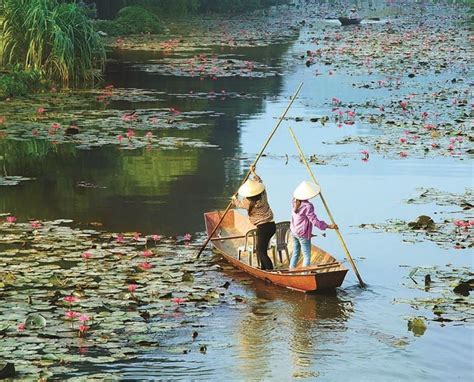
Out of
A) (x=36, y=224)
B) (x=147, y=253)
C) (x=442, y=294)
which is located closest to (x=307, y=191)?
(x=442, y=294)

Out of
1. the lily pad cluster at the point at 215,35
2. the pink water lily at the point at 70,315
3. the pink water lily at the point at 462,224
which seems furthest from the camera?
the lily pad cluster at the point at 215,35

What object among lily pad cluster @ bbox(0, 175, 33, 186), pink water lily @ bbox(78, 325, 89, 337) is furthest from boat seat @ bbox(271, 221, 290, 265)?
lily pad cluster @ bbox(0, 175, 33, 186)

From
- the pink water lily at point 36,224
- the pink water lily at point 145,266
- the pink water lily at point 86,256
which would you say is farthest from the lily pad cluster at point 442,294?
the pink water lily at point 36,224

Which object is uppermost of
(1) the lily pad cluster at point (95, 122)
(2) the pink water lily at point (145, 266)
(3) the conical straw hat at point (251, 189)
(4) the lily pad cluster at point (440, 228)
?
(3) the conical straw hat at point (251, 189)

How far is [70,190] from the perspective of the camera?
16.6 metres

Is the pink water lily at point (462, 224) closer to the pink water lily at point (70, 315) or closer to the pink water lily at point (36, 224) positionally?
the pink water lily at point (36, 224)

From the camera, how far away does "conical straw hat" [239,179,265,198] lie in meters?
12.2

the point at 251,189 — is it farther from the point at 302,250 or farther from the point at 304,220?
the point at 302,250

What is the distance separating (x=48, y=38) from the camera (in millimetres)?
27750

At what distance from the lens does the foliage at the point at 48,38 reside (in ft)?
90.4

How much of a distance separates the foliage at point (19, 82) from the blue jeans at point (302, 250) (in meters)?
14.9

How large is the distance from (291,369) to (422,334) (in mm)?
1544

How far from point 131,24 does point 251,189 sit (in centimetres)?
4063

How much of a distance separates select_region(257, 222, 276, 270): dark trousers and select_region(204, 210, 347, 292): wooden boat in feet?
0.45
